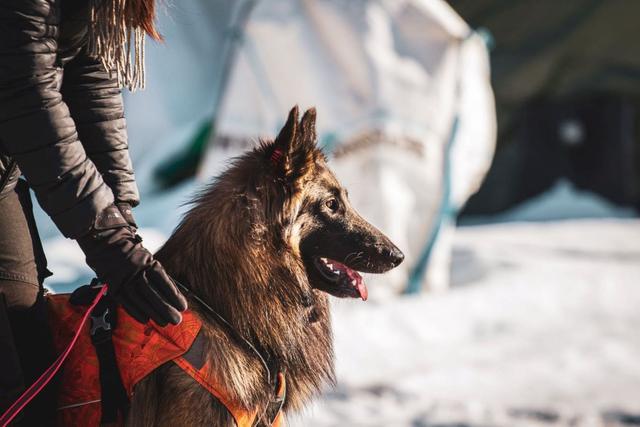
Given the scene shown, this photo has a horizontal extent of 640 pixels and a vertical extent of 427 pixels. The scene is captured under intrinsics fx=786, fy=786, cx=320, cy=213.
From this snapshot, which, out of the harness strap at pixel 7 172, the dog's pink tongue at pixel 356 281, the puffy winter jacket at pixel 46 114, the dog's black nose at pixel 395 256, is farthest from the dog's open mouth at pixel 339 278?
the harness strap at pixel 7 172

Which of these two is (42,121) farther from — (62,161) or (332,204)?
(332,204)

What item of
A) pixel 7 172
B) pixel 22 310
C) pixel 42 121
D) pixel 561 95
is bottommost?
pixel 22 310

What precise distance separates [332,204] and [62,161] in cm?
81

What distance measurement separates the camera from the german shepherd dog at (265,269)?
1.77 meters

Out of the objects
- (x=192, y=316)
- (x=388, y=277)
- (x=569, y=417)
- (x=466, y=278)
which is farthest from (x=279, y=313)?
(x=466, y=278)

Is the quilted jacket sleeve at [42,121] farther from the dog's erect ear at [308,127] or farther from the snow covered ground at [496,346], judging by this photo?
the snow covered ground at [496,346]

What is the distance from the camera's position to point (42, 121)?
148 cm

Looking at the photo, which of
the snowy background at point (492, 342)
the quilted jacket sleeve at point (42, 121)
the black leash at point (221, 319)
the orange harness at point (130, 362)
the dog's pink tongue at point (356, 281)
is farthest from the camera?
the snowy background at point (492, 342)

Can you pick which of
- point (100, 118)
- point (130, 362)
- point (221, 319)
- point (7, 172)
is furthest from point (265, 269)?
point (7, 172)

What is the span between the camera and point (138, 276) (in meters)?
1.56

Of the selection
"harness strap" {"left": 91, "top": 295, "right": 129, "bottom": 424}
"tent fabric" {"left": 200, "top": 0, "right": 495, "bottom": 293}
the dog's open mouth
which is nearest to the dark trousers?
"harness strap" {"left": 91, "top": 295, "right": 129, "bottom": 424}

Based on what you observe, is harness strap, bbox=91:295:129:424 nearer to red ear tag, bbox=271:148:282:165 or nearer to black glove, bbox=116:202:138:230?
black glove, bbox=116:202:138:230

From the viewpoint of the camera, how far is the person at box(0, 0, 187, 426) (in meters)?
1.47

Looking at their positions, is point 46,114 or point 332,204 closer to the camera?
point 46,114
